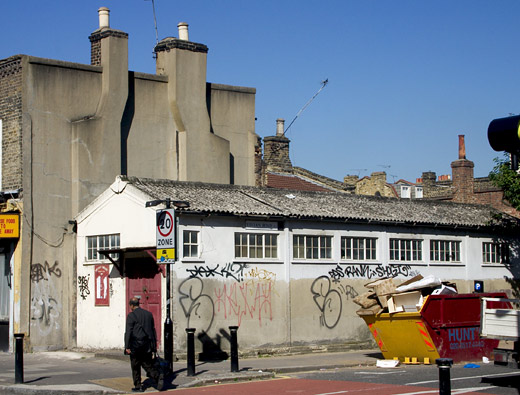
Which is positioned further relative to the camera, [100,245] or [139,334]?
[100,245]

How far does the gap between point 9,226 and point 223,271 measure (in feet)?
21.3

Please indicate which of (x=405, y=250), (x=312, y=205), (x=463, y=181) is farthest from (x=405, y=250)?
(x=463, y=181)

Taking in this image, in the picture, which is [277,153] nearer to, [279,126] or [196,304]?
[279,126]

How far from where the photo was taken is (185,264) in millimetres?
19844

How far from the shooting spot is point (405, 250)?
973 inches

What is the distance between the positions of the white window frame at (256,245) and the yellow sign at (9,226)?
21.1 ft

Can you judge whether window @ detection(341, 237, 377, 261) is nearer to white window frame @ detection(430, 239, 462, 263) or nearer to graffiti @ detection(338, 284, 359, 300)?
graffiti @ detection(338, 284, 359, 300)

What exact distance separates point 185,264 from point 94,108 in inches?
295

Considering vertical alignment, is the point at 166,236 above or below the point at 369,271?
above

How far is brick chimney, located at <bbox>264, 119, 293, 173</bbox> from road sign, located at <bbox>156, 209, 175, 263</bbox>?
2444cm

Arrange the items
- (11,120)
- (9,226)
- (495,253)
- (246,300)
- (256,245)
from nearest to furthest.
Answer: (246,300), (256,245), (9,226), (11,120), (495,253)

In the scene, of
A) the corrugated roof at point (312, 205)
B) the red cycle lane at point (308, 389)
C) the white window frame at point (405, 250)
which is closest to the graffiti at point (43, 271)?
the corrugated roof at point (312, 205)

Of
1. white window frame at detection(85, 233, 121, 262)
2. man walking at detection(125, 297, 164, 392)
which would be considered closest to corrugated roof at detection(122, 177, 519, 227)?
white window frame at detection(85, 233, 121, 262)

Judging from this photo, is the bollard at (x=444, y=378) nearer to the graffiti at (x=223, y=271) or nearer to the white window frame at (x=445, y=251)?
the graffiti at (x=223, y=271)
